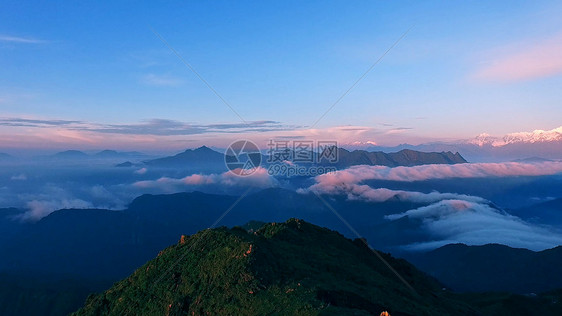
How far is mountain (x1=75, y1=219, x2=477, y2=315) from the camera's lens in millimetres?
47531

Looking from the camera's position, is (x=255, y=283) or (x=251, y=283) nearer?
(x=255, y=283)

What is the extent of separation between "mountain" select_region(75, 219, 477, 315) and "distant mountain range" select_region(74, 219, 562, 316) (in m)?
0.13

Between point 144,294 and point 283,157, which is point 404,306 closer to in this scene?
point 144,294

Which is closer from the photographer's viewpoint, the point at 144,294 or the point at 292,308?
the point at 292,308

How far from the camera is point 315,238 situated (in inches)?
3337

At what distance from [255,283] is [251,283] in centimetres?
60

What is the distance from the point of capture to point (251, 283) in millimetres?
50938

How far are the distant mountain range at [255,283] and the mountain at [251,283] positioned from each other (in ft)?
0.41

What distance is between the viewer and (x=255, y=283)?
50.8m

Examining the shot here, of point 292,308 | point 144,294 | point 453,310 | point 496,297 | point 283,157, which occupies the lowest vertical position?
point 496,297

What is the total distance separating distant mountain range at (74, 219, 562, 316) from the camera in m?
47.5

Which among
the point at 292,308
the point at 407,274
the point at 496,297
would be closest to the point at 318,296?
the point at 292,308

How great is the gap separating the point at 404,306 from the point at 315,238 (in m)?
30.5

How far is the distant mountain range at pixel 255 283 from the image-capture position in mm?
47500
